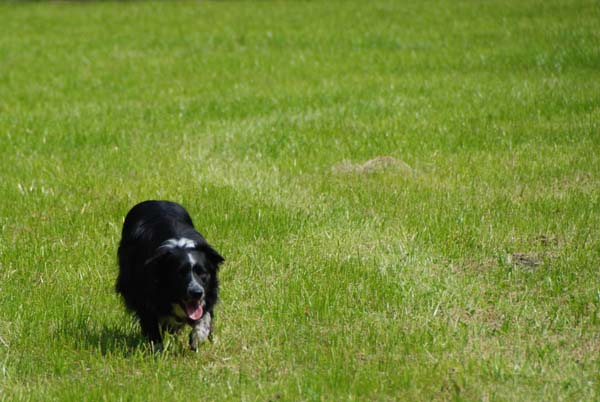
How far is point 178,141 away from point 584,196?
564cm

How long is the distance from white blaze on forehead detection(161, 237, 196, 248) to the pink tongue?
386mm

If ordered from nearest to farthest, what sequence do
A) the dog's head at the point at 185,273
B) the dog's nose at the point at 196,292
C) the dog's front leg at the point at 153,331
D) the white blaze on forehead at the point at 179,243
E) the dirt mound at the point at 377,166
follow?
the dog's nose at the point at 196,292 < the dog's head at the point at 185,273 < the white blaze on forehead at the point at 179,243 < the dog's front leg at the point at 153,331 < the dirt mound at the point at 377,166

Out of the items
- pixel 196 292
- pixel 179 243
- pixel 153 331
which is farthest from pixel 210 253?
pixel 153 331

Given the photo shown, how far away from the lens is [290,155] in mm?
11211

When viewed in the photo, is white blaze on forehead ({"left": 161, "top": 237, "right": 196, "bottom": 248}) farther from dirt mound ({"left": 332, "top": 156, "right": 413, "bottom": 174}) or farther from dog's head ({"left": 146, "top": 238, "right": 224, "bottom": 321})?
dirt mound ({"left": 332, "top": 156, "right": 413, "bottom": 174})

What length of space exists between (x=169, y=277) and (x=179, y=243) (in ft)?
0.82

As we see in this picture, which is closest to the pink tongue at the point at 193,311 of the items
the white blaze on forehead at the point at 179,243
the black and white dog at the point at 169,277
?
the black and white dog at the point at 169,277

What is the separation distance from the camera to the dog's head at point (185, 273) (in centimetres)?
560

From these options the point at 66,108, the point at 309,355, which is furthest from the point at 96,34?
the point at 309,355

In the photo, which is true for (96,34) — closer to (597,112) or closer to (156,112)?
(156,112)

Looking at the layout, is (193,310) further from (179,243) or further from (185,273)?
(179,243)

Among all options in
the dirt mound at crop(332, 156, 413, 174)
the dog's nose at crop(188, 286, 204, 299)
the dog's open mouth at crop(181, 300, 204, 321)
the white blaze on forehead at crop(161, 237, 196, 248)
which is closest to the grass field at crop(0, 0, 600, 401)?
the dirt mound at crop(332, 156, 413, 174)

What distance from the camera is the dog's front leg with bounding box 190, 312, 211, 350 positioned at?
19.2 ft

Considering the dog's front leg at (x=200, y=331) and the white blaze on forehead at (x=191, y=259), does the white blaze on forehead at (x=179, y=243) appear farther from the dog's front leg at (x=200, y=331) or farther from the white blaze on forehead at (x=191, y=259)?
the dog's front leg at (x=200, y=331)
